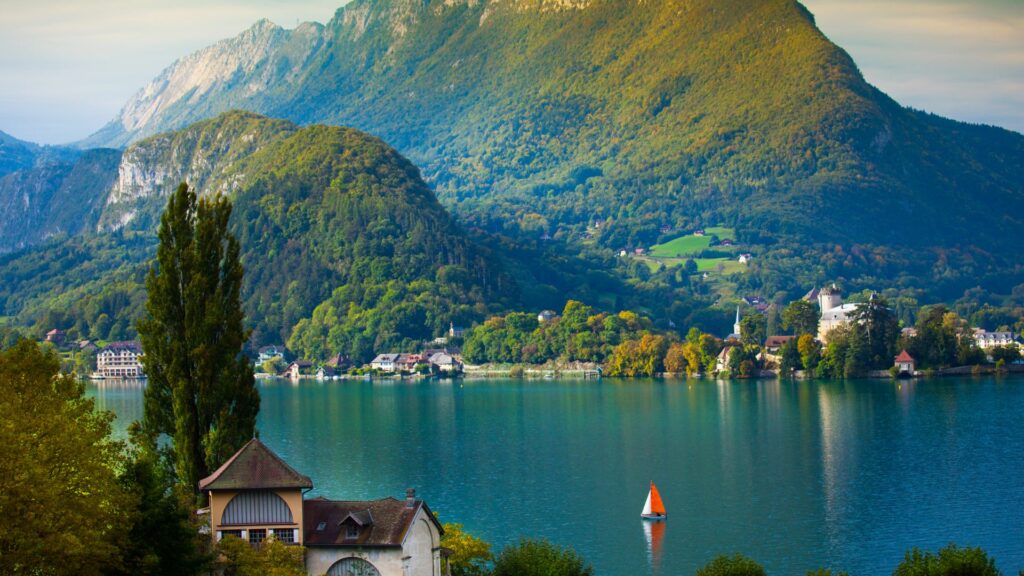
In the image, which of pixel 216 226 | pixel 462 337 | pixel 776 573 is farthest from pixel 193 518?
pixel 462 337

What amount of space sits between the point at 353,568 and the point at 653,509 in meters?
28.0

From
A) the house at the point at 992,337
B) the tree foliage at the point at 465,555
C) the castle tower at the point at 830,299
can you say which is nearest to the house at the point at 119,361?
the castle tower at the point at 830,299

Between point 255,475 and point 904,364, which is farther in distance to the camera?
point 904,364

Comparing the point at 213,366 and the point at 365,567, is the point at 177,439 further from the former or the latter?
the point at 365,567

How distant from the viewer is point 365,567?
34.2 meters

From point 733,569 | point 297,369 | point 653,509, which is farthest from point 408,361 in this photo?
point 733,569

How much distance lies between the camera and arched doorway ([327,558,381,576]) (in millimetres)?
34219

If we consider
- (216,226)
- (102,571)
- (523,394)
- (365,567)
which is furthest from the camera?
(523,394)

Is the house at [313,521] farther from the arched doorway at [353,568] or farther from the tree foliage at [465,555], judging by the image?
the tree foliage at [465,555]

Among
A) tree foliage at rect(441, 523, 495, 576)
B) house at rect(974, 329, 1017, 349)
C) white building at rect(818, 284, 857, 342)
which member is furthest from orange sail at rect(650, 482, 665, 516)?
house at rect(974, 329, 1017, 349)

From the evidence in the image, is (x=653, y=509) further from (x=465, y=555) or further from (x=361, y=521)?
(x=361, y=521)

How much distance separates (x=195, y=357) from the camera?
4400 centimetres

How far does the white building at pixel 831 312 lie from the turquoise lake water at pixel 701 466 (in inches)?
999

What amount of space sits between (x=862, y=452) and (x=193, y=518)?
2131 inches
